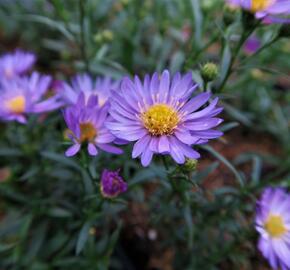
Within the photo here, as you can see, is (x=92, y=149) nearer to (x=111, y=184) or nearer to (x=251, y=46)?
(x=111, y=184)

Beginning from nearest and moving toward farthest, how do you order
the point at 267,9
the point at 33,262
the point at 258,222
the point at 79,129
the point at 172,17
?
the point at 79,129 < the point at 267,9 < the point at 258,222 < the point at 33,262 < the point at 172,17

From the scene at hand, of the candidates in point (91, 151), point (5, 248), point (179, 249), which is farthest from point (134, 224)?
point (91, 151)

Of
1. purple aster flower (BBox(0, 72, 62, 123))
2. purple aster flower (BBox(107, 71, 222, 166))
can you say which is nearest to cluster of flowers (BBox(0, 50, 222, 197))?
purple aster flower (BBox(107, 71, 222, 166))

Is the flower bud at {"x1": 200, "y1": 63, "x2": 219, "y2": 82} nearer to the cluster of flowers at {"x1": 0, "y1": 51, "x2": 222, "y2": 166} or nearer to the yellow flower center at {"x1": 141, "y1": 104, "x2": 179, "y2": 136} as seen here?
the cluster of flowers at {"x1": 0, "y1": 51, "x2": 222, "y2": 166}

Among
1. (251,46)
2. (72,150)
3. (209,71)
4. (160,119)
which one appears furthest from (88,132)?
(251,46)

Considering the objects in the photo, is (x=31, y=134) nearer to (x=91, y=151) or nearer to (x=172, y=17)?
(x=91, y=151)

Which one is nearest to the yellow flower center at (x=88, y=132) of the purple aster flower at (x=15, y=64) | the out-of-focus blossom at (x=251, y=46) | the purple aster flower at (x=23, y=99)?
the purple aster flower at (x=23, y=99)

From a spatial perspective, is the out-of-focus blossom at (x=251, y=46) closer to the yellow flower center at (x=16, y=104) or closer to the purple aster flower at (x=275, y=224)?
the purple aster flower at (x=275, y=224)
